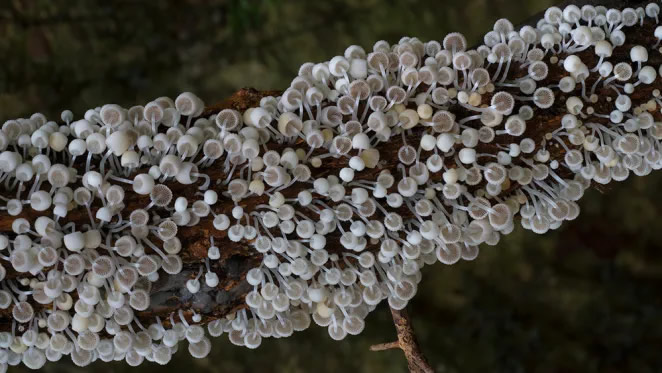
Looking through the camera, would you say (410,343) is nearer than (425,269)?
Yes

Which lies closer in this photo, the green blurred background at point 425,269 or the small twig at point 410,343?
the small twig at point 410,343

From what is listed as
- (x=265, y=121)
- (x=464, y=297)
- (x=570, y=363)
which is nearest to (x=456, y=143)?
(x=265, y=121)

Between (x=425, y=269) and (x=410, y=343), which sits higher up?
(x=410, y=343)

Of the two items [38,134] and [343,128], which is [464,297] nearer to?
[343,128]

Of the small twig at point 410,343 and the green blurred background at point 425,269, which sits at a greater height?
the small twig at point 410,343

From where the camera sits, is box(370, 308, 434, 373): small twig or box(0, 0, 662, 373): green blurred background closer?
box(370, 308, 434, 373): small twig

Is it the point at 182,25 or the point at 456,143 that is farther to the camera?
the point at 182,25

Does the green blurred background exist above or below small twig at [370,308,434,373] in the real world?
below

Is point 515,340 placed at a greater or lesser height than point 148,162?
lesser
